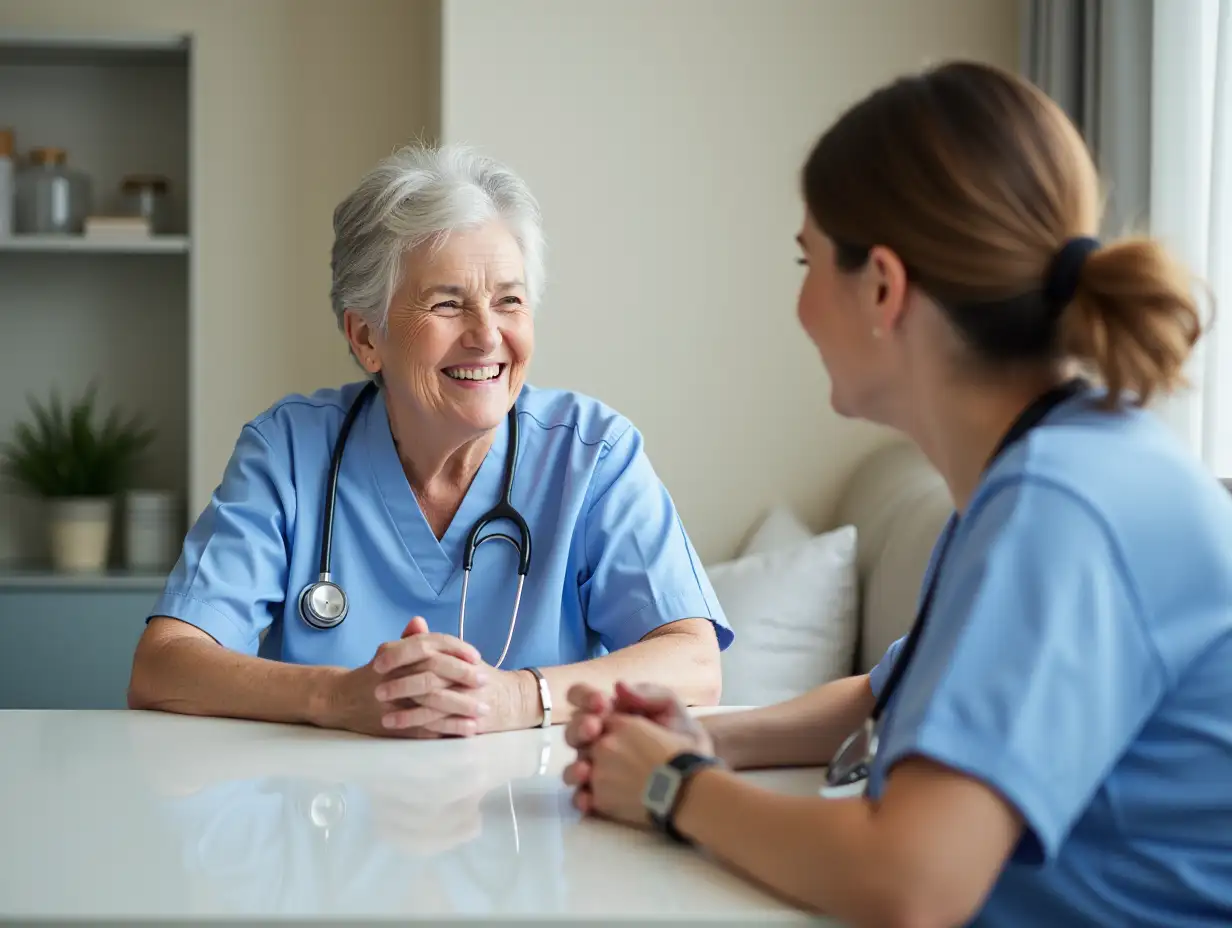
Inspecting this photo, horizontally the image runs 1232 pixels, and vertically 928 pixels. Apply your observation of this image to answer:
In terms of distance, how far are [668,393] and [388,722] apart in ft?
6.44

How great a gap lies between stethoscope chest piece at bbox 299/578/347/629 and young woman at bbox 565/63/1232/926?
2.40ft

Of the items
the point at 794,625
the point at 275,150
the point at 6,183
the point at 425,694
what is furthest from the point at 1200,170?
the point at 6,183

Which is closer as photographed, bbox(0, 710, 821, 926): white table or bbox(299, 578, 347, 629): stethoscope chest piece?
bbox(0, 710, 821, 926): white table

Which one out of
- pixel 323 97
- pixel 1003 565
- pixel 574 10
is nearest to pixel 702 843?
pixel 1003 565

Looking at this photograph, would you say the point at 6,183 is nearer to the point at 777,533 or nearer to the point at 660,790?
the point at 777,533

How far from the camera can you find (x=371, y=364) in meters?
1.91

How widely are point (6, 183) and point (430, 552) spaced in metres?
2.43

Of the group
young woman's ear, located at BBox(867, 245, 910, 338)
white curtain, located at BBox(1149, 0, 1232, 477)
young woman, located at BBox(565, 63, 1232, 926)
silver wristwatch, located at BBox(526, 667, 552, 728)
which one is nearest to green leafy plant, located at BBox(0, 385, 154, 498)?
silver wristwatch, located at BBox(526, 667, 552, 728)

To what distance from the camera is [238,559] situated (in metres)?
1.72

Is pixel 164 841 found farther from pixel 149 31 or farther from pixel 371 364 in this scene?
pixel 149 31

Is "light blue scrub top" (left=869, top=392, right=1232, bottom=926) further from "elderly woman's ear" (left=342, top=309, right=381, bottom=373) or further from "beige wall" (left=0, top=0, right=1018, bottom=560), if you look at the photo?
"beige wall" (left=0, top=0, right=1018, bottom=560)

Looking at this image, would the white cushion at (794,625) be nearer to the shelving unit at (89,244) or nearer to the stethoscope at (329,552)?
the stethoscope at (329,552)

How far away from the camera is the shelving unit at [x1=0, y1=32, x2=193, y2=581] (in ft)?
12.4

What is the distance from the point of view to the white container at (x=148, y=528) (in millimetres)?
3637
